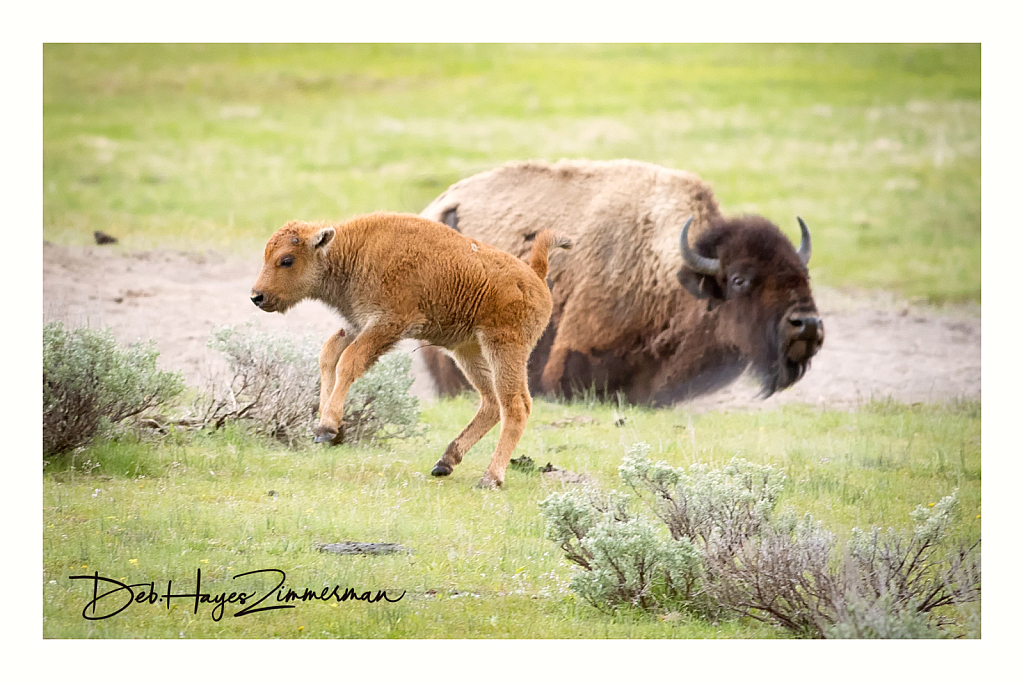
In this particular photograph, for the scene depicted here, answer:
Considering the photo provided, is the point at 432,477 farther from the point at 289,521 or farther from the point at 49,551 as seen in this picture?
the point at 49,551

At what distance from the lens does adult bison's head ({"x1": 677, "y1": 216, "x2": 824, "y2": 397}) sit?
6238mm

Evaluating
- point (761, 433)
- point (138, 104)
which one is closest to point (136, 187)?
point (138, 104)

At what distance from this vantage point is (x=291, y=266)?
4.96 metres

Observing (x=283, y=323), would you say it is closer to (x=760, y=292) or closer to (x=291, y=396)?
(x=291, y=396)

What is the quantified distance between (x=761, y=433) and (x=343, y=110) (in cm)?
424

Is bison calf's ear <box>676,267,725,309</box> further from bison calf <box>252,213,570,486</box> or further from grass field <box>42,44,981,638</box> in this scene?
bison calf <box>252,213,570,486</box>

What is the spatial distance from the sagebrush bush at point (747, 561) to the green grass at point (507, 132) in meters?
3.03

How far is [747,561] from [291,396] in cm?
282

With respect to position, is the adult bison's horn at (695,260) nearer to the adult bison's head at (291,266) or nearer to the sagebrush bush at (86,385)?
the adult bison's head at (291,266)

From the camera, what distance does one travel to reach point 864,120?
748 centimetres

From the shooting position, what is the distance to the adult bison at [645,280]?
6355 mm

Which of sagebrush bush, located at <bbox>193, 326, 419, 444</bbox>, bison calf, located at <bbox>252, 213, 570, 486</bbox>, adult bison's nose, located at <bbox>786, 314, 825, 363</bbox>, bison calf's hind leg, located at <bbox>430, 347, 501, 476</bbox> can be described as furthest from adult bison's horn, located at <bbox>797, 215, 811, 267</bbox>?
sagebrush bush, located at <bbox>193, 326, 419, 444</bbox>
